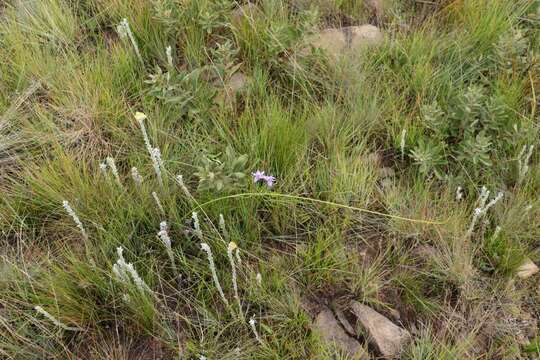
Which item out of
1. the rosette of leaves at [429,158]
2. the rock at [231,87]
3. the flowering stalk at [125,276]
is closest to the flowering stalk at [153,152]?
the flowering stalk at [125,276]

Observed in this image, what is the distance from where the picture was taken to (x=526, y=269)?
2314 mm

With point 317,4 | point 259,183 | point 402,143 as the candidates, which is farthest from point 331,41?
point 259,183

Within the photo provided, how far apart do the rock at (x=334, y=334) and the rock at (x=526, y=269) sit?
736mm

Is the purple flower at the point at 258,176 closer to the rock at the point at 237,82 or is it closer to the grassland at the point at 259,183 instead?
the grassland at the point at 259,183

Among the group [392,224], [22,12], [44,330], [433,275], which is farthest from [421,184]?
[22,12]

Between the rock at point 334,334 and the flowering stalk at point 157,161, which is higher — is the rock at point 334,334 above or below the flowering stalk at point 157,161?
below

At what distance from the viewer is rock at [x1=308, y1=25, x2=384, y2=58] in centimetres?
293

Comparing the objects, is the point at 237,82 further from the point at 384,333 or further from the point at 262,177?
the point at 384,333

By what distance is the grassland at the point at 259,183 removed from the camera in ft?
7.00

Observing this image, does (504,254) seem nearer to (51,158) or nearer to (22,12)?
(51,158)

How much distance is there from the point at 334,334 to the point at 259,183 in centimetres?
69

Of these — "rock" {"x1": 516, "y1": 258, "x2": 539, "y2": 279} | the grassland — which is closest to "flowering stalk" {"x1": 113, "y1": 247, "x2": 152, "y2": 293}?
the grassland

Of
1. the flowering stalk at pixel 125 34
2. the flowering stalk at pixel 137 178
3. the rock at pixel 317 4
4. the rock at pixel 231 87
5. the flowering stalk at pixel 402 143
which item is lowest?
the flowering stalk at pixel 402 143

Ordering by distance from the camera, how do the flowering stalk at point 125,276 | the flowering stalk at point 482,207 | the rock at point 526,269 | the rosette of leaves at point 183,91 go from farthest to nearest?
the rosette of leaves at point 183,91, the rock at point 526,269, the flowering stalk at point 482,207, the flowering stalk at point 125,276
